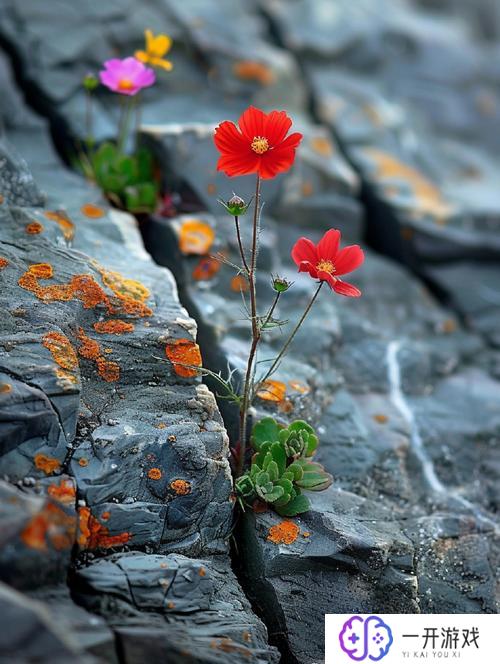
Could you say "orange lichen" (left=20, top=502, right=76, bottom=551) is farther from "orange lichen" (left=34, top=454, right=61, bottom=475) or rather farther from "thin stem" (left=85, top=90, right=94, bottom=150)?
"thin stem" (left=85, top=90, right=94, bottom=150)

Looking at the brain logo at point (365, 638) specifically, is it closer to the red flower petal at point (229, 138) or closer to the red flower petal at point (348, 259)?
the red flower petal at point (348, 259)

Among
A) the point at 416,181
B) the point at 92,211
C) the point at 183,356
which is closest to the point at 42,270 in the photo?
the point at 183,356

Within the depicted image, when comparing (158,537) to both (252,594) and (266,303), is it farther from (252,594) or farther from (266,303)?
(266,303)

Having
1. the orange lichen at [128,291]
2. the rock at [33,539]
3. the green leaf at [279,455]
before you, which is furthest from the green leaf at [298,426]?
the rock at [33,539]

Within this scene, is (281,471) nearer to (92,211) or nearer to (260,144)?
(260,144)

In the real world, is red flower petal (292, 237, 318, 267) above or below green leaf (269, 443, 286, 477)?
above

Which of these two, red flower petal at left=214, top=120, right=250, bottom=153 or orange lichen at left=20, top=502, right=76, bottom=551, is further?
red flower petal at left=214, top=120, right=250, bottom=153

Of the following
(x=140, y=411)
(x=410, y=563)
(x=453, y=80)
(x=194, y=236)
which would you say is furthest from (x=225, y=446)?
(x=453, y=80)

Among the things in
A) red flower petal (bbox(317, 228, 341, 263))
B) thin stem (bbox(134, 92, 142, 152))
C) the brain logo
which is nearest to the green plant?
the brain logo
